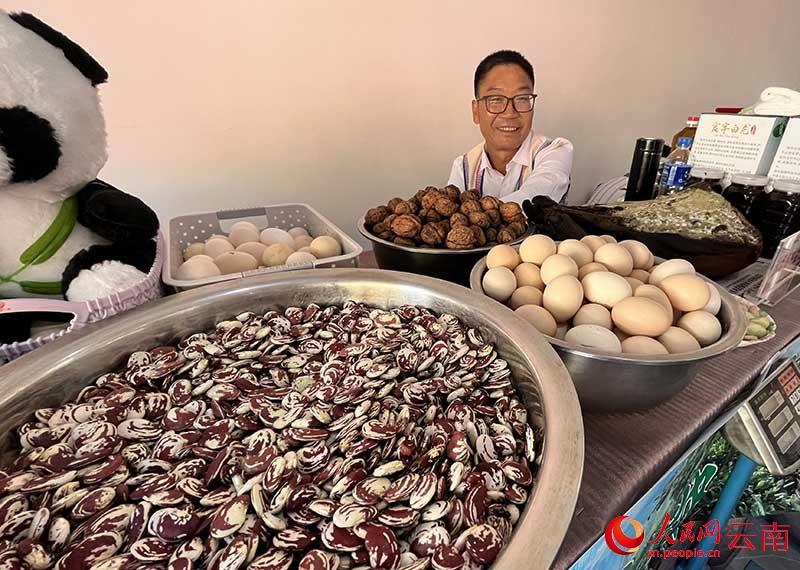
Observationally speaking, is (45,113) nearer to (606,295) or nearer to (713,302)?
(606,295)

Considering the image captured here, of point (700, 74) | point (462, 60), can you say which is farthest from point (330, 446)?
point (700, 74)

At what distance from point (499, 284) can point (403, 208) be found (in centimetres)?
33

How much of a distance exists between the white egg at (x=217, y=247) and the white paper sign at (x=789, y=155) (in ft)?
4.13

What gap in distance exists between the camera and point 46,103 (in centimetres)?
43

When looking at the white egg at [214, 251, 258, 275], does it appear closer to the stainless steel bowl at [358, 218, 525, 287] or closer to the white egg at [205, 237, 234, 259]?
the white egg at [205, 237, 234, 259]

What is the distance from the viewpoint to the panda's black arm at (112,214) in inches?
20.3

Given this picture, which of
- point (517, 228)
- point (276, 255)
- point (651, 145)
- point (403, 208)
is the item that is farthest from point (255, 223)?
point (651, 145)

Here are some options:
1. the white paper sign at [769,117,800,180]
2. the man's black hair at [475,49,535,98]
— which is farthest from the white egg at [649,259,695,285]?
the man's black hair at [475,49,535,98]

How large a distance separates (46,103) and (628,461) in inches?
29.3

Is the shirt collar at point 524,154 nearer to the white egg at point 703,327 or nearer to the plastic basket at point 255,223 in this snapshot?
the plastic basket at point 255,223

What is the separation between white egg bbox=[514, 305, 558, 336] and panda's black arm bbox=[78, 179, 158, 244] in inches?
20.5

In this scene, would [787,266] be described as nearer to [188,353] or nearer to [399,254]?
[399,254]

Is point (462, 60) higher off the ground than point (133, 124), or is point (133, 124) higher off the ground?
point (462, 60)

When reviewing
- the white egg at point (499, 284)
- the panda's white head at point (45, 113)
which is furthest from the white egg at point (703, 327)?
the panda's white head at point (45, 113)
